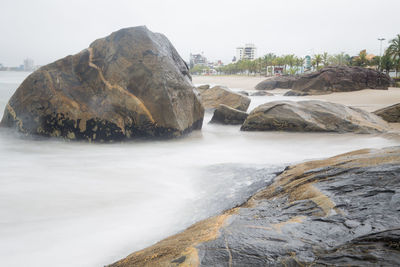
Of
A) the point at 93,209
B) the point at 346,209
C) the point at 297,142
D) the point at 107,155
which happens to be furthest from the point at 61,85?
the point at 346,209

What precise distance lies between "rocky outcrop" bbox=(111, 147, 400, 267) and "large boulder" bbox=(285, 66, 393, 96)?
2305 centimetres

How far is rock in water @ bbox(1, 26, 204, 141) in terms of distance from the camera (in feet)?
18.3

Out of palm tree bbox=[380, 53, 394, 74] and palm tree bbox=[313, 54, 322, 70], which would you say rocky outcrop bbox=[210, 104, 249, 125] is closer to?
palm tree bbox=[380, 53, 394, 74]

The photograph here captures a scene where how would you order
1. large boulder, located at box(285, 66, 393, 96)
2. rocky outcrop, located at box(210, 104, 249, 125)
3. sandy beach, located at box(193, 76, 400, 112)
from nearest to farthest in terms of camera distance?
rocky outcrop, located at box(210, 104, 249, 125) → sandy beach, located at box(193, 76, 400, 112) → large boulder, located at box(285, 66, 393, 96)

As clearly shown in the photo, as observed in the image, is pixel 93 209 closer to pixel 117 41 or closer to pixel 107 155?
pixel 107 155

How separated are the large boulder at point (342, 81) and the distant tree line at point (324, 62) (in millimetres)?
19486

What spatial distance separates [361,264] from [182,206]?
1.93 m

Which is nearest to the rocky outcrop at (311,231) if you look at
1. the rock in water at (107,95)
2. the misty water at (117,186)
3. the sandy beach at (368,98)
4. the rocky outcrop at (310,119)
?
the misty water at (117,186)

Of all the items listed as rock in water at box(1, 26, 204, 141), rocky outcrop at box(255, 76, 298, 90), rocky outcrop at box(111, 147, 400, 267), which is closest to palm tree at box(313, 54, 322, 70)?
rocky outcrop at box(255, 76, 298, 90)

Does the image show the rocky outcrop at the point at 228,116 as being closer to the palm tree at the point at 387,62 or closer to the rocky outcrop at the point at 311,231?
the rocky outcrop at the point at 311,231

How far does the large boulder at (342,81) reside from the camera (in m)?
24.3

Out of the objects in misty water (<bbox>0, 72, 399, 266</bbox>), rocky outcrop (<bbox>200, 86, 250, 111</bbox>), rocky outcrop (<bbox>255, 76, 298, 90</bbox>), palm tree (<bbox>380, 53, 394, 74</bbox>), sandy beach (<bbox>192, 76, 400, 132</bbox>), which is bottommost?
misty water (<bbox>0, 72, 399, 266</bbox>)

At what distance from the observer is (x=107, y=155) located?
16.4 ft

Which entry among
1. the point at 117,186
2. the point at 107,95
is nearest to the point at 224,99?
the point at 107,95
